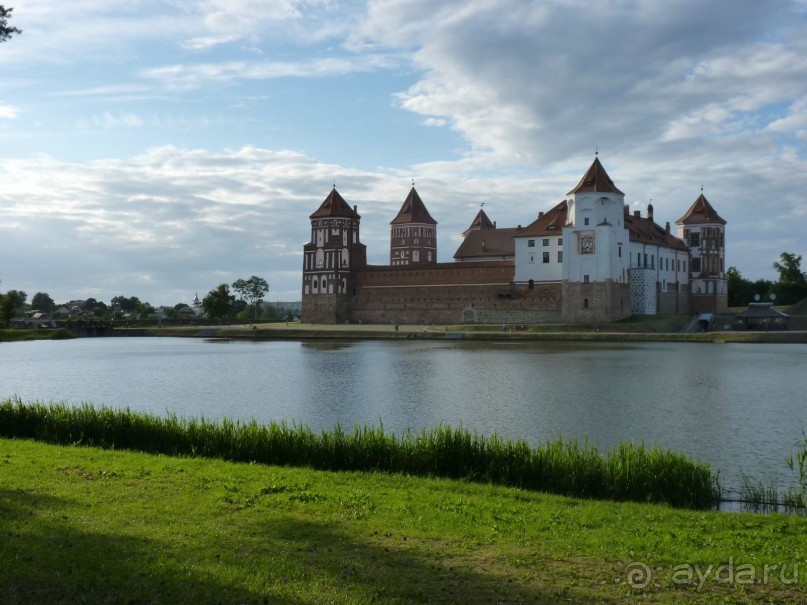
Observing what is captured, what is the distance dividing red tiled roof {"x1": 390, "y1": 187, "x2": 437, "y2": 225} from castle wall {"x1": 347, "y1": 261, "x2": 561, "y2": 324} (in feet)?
45.2

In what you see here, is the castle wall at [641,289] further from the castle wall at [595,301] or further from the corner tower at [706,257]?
the corner tower at [706,257]

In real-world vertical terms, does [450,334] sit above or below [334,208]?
below

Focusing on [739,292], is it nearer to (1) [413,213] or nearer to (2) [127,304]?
(1) [413,213]

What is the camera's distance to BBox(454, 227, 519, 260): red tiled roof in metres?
75.4

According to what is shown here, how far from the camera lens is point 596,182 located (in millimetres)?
59344

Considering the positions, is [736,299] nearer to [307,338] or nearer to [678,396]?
[307,338]

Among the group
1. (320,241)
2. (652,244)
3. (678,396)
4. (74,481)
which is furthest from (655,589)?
(320,241)

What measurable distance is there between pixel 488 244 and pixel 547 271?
14.0 metres

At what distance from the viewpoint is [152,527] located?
662 centimetres

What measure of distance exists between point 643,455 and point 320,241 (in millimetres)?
65701

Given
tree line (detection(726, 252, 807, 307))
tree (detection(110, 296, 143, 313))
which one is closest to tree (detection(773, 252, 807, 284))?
tree line (detection(726, 252, 807, 307))

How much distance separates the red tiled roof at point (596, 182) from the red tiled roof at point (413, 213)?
86.1ft

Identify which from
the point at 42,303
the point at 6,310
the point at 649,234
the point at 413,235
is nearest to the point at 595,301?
the point at 649,234

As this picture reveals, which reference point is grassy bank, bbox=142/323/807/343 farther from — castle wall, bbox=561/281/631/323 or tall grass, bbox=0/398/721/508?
tall grass, bbox=0/398/721/508
